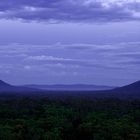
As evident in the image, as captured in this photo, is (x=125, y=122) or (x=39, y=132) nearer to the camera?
(x=39, y=132)

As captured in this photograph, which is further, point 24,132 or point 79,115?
point 79,115

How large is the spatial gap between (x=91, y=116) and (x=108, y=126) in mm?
11387

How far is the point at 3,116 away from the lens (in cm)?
8306

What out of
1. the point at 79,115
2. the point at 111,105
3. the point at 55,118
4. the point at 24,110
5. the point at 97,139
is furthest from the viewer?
the point at 111,105

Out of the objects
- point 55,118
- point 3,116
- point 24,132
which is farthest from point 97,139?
point 3,116

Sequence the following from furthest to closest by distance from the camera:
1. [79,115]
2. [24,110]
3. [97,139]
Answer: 1. [24,110]
2. [79,115]
3. [97,139]

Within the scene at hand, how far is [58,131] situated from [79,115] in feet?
53.6

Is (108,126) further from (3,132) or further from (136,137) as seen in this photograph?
(3,132)

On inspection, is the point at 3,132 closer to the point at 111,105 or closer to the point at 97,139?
the point at 97,139

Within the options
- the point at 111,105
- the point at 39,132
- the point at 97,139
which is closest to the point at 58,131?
the point at 39,132

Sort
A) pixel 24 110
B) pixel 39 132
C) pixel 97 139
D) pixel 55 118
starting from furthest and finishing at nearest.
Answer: pixel 24 110 < pixel 55 118 < pixel 39 132 < pixel 97 139

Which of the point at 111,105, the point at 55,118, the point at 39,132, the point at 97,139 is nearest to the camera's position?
the point at 97,139

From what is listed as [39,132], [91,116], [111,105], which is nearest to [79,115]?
[91,116]

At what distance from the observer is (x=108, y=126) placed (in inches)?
2665
